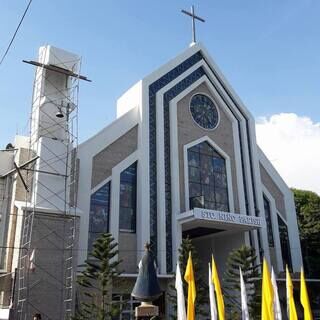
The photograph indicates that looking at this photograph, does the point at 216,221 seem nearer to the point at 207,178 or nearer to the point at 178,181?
the point at 178,181

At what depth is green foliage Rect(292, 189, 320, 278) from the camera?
24703mm

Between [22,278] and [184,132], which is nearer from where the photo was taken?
[22,278]

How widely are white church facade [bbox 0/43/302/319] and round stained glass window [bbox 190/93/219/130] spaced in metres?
0.06

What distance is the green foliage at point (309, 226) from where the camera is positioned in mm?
24703

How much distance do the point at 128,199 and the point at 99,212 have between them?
1.44 m

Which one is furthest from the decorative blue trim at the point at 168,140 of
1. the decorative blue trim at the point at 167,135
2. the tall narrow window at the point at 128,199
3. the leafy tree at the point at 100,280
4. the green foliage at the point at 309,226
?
the green foliage at the point at 309,226

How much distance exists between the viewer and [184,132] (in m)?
19.7

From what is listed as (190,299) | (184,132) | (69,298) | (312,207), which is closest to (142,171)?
(184,132)

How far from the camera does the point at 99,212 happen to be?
16641 mm

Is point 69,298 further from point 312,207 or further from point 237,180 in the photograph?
point 312,207

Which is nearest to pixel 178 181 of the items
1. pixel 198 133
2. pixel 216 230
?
pixel 198 133

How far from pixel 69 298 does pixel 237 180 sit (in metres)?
10.5

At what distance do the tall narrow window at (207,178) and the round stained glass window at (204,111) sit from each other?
111cm

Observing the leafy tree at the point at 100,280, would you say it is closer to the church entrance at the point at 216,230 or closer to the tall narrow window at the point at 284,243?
the church entrance at the point at 216,230
